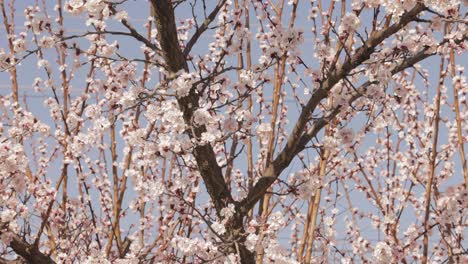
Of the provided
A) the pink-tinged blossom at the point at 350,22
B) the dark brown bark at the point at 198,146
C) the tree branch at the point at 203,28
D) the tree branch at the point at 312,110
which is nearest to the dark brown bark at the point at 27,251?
the dark brown bark at the point at 198,146

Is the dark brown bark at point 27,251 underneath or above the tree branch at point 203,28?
underneath

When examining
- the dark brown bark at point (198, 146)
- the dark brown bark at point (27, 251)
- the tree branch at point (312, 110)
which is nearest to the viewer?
the tree branch at point (312, 110)

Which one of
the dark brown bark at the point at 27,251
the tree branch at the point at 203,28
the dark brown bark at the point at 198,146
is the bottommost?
the dark brown bark at the point at 27,251

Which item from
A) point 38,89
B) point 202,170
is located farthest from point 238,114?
point 38,89

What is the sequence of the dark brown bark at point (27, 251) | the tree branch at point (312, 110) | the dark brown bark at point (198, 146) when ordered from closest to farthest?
the tree branch at point (312, 110), the dark brown bark at point (198, 146), the dark brown bark at point (27, 251)

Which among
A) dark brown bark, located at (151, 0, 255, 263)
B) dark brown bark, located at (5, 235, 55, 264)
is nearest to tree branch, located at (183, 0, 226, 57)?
dark brown bark, located at (151, 0, 255, 263)

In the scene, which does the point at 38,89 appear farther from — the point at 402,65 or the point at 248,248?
the point at 402,65

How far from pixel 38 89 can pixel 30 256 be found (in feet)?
6.71

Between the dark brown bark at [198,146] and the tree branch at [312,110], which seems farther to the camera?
the dark brown bark at [198,146]

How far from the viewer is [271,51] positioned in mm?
3670

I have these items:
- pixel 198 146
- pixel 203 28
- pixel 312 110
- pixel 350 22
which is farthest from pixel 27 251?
pixel 350 22

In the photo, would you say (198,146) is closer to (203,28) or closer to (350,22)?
(203,28)

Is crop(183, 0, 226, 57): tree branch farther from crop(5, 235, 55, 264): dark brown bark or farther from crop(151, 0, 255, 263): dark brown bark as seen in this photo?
crop(5, 235, 55, 264): dark brown bark

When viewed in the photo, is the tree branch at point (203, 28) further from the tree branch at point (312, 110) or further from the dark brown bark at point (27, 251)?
the dark brown bark at point (27, 251)
